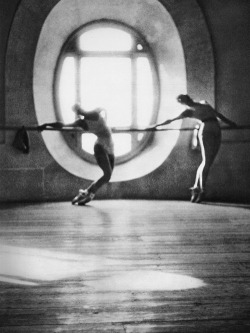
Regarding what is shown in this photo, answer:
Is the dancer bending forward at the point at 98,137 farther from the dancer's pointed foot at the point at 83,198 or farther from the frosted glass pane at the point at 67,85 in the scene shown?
the frosted glass pane at the point at 67,85

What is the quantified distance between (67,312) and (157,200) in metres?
5.40

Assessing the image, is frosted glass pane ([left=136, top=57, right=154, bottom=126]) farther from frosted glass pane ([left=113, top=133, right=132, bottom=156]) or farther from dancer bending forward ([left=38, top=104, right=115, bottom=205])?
dancer bending forward ([left=38, top=104, right=115, bottom=205])

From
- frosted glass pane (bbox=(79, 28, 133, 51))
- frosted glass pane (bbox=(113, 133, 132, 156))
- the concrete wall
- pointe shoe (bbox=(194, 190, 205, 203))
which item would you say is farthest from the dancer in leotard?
frosted glass pane (bbox=(79, 28, 133, 51))

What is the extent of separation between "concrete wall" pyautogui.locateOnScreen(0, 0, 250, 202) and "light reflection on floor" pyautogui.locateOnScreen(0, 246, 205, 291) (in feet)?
13.1

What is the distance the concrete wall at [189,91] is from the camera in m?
7.34

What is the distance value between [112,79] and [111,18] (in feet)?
2.99

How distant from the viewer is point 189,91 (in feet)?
25.2

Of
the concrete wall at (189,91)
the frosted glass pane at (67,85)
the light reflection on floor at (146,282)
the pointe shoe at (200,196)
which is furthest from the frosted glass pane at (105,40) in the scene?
the light reflection on floor at (146,282)

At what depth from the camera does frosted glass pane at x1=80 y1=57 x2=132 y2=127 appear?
804 centimetres

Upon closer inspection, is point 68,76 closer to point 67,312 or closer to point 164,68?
point 164,68

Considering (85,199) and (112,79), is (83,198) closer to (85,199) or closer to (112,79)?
(85,199)

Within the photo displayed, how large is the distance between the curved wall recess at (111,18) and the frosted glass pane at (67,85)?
0.19 m

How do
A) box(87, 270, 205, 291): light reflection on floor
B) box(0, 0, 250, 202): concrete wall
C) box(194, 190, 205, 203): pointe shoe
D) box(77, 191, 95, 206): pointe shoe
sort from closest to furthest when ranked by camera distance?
1. box(87, 270, 205, 291): light reflection on floor
2. box(77, 191, 95, 206): pointe shoe
3. box(194, 190, 205, 203): pointe shoe
4. box(0, 0, 250, 202): concrete wall

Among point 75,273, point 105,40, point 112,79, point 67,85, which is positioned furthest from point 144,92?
point 75,273
